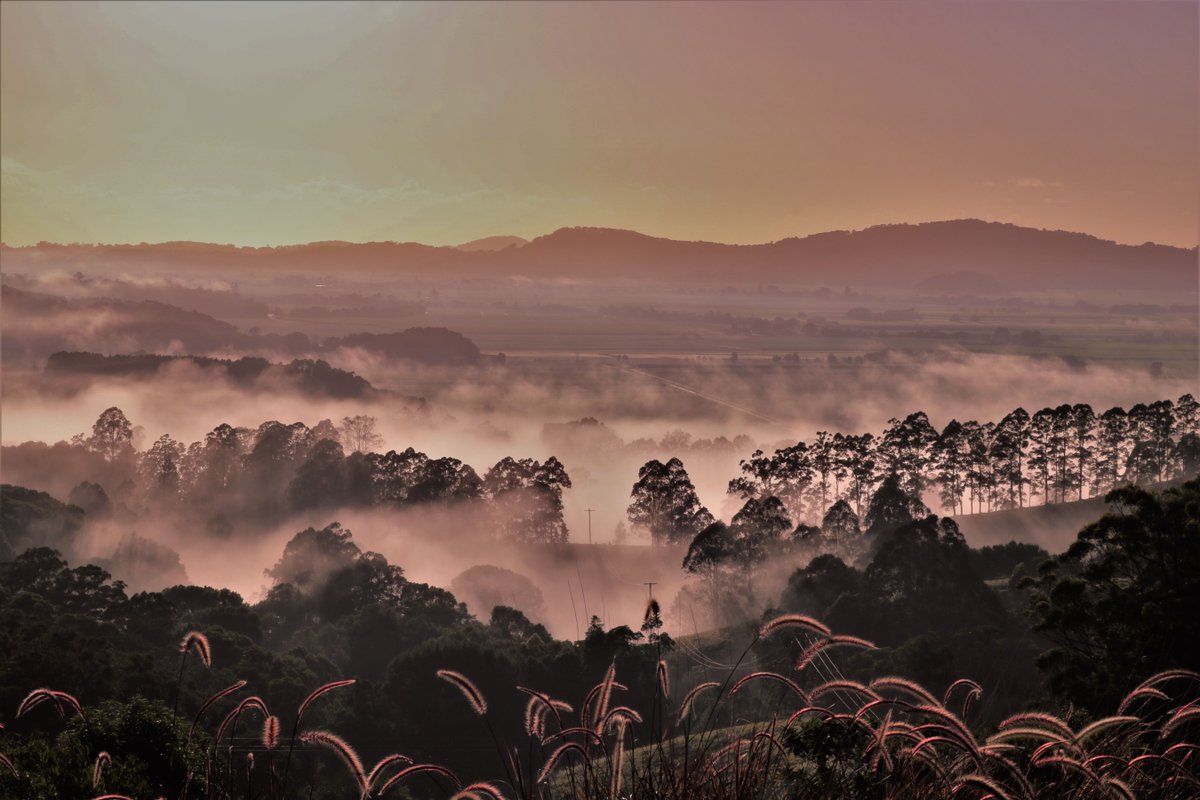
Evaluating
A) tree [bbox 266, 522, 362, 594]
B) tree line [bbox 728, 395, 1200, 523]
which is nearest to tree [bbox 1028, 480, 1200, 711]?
tree [bbox 266, 522, 362, 594]

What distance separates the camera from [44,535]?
343ft

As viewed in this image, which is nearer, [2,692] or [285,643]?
[2,692]

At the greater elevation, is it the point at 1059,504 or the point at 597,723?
the point at 597,723

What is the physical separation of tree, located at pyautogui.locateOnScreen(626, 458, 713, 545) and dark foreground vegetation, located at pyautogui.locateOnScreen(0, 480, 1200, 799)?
2080 centimetres

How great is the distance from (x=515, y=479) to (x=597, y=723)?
102 metres

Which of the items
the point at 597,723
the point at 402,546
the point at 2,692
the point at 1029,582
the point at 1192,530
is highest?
the point at 597,723

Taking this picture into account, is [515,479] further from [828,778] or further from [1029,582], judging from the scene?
[828,778]

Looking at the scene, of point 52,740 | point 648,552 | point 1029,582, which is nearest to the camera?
point 52,740

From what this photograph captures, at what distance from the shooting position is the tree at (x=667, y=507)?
97812 millimetres

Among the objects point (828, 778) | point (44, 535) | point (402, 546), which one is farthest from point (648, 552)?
point (828, 778)

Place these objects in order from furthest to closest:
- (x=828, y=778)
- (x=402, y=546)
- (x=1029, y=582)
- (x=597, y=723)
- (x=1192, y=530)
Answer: (x=402, y=546) < (x=1029, y=582) < (x=1192, y=530) < (x=828, y=778) < (x=597, y=723)

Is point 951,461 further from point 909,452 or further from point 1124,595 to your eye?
point 1124,595

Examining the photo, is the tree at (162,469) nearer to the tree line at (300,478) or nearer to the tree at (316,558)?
the tree line at (300,478)

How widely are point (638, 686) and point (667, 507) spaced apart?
46.6 meters
